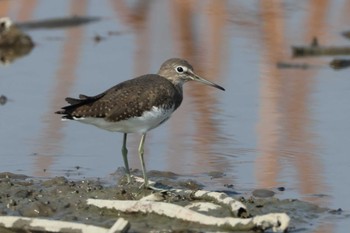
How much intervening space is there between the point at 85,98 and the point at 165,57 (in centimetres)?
513

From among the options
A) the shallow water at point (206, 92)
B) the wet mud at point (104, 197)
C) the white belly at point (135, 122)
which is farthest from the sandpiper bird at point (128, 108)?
the shallow water at point (206, 92)

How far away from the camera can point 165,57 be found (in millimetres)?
14539

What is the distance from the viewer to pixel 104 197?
920cm

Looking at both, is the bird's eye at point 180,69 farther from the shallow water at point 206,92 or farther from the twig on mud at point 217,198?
the twig on mud at point 217,198

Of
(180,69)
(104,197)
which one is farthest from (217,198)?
(180,69)

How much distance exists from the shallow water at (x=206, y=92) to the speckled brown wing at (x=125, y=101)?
0.81 meters

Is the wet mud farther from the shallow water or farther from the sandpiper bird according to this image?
the sandpiper bird

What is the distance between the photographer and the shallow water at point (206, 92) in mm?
10297

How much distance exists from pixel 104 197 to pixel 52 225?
3.62 feet

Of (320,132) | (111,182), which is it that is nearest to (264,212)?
(111,182)

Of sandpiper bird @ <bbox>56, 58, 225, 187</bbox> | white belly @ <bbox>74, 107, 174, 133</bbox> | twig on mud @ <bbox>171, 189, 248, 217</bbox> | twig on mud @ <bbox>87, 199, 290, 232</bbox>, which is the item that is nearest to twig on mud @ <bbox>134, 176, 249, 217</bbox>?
twig on mud @ <bbox>171, 189, 248, 217</bbox>

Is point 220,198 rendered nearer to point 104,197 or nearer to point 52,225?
point 104,197

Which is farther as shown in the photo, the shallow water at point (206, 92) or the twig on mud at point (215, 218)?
the shallow water at point (206, 92)

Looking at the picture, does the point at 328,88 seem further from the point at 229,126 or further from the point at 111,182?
the point at 111,182
